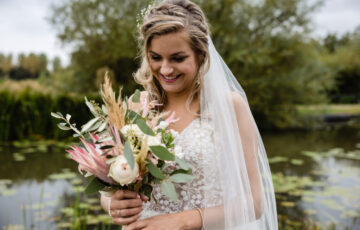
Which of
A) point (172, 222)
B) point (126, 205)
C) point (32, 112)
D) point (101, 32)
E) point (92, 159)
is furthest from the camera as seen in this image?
point (101, 32)

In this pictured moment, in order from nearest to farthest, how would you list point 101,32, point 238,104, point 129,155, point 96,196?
1. point 129,155
2. point 238,104
3. point 96,196
4. point 101,32

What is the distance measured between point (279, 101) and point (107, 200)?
40.0 ft

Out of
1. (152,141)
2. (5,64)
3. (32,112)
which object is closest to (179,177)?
(152,141)

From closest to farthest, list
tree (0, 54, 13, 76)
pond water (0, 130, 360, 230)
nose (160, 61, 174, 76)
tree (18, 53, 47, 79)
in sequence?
nose (160, 61, 174, 76) < pond water (0, 130, 360, 230) < tree (0, 54, 13, 76) < tree (18, 53, 47, 79)

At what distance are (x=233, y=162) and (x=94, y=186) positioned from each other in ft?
2.59

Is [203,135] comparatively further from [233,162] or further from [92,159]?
[92,159]

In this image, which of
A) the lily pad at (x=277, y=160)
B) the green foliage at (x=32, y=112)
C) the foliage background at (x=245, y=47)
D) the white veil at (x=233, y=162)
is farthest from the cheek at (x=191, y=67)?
the foliage background at (x=245, y=47)

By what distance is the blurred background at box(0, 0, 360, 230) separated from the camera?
4.98 metres

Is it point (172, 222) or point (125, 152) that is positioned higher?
point (125, 152)

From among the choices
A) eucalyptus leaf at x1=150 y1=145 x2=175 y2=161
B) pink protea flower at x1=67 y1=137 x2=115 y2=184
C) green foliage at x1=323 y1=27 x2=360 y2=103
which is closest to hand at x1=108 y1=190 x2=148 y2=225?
pink protea flower at x1=67 y1=137 x2=115 y2=184

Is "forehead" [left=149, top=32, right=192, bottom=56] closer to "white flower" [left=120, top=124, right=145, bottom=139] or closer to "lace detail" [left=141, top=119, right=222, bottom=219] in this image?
"lace detail" [left=141, top=119, right=222, bottom=219]

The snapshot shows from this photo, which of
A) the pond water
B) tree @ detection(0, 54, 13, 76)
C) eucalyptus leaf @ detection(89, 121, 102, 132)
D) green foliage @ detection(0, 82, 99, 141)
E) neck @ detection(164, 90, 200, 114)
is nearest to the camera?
eucalyptus leaf @ detection(89, 121, 102, 132)

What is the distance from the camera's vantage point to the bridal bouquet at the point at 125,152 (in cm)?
119

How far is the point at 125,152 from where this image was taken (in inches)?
44.7
